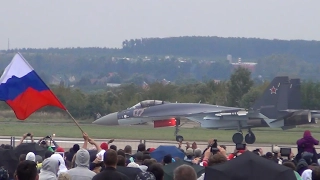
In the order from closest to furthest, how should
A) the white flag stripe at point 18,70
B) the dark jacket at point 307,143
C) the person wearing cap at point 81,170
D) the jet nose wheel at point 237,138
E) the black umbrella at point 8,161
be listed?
the person wearing cap at point 81,170
the black umbrella at point 8,161
the dark jacket at point 307,143
the white flag stripe at point 18,70
the jet nose wheel at point 237,138

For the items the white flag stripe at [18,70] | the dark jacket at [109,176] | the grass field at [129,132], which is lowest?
the grass field at [129,132]

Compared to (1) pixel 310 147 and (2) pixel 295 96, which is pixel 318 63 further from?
(1) pixel 310 147

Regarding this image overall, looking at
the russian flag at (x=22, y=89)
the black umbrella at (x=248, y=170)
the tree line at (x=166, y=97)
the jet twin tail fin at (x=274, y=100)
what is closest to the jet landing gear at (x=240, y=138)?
the jet twin tail fin at (x=274, y=100)

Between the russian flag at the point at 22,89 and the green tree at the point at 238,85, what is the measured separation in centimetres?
4303

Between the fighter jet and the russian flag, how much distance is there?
1959 centimetres

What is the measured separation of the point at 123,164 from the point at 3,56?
189 m

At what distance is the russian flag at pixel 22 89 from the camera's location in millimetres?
14734

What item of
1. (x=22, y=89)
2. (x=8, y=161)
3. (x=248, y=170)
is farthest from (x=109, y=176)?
(x=22, y=89)

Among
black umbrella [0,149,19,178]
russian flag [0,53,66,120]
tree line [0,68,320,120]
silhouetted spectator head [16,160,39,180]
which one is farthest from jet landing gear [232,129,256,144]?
silhouetted spectator head [16,160,39,180]

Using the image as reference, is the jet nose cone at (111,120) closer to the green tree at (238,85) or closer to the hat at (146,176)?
the green tree at (238,85)

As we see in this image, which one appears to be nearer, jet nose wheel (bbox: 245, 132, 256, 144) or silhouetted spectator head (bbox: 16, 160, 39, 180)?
silhouetted spectator head (bbox: 16, 160, 39, 180)

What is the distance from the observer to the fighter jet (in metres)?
34.6

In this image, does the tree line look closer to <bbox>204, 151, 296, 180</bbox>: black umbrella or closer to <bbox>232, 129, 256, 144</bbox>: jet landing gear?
<bbox>232, 129, 256, 144</bbox>: jet landing gear

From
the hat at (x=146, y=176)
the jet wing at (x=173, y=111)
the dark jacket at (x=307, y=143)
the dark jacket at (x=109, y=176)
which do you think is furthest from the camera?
the jet wing at (x=173, y=111)
